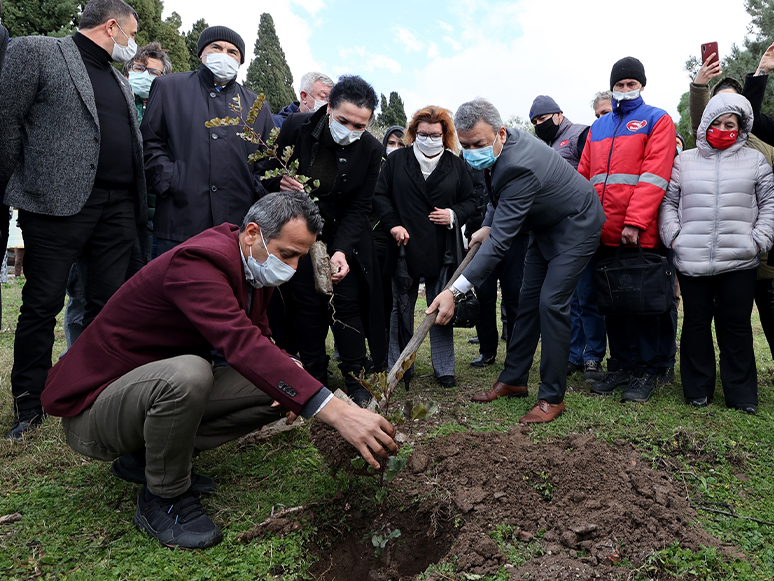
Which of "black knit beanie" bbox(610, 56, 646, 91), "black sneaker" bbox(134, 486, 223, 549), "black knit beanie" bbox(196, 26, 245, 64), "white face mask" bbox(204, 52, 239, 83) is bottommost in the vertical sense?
"black sneaker" bbox(134, 486, 223, 549)

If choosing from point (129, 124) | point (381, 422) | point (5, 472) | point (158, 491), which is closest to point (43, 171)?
point (129, 124)

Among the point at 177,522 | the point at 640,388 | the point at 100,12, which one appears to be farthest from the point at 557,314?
the point at 100,12

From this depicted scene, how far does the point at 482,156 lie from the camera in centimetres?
351

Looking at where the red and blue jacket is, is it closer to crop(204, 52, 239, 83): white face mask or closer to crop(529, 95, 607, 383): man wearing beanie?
crop(529, 95, 607, 383): man wearing beanie

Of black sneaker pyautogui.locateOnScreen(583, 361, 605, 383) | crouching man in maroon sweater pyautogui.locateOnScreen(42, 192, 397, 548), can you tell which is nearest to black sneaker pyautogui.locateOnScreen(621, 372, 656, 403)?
black sneaker pyautogui.locateOnScreen(583, 361, 605, 383)

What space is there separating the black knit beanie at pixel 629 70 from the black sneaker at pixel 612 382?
2.06 meters

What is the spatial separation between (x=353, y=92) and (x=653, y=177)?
205cm

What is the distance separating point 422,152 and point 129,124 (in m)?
2.13

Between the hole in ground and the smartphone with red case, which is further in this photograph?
the smartphone with red case

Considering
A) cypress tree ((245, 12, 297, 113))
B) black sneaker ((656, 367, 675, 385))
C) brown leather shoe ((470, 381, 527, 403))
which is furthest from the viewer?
cypress tree ((245, 12, 297, 113))

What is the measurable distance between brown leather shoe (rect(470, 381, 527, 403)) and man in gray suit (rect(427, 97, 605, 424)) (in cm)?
37

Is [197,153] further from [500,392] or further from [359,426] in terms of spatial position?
[500,392]

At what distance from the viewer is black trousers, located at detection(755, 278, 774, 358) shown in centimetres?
399

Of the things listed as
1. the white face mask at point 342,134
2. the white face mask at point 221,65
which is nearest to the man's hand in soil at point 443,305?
the white face mask at point 342,134
